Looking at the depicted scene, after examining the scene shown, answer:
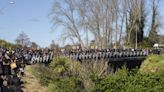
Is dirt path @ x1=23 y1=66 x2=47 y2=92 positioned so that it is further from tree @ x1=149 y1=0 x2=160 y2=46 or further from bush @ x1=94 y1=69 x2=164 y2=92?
tree @ x1=149 y1=0 x2=160 y2=46

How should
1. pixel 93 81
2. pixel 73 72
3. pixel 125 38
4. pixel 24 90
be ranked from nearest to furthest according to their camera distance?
pixel 24 90 < pixel 93 81 < pixel 73 72 < pixel 125 38

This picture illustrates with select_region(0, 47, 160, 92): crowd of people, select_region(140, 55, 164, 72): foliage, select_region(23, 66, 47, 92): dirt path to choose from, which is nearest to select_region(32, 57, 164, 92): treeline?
select_region(23, 66, 47, 92): dirt path

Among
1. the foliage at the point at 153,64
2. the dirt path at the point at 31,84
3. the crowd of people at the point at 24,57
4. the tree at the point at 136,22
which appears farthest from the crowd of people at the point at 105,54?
the dirt path at the point at 31,84

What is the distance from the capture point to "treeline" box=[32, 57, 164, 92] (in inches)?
1243

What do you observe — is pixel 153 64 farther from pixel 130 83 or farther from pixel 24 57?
pixel 24 57

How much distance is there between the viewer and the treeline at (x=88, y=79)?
31.6 metres

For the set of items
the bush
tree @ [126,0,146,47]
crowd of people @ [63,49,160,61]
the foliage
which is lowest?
the bush

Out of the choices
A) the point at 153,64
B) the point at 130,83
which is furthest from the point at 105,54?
the point at 130,83

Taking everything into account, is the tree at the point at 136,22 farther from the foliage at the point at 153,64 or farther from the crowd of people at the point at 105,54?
the foliage at the point at 153,64

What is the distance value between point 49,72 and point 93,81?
4499 millimetres

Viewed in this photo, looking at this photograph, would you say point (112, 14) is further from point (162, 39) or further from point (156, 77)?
point (156, 77)

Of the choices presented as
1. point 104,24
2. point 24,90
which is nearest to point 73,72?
point 24,90

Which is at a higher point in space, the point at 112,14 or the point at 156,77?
the point at 112,14

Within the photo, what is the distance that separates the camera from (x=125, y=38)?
299 feet
